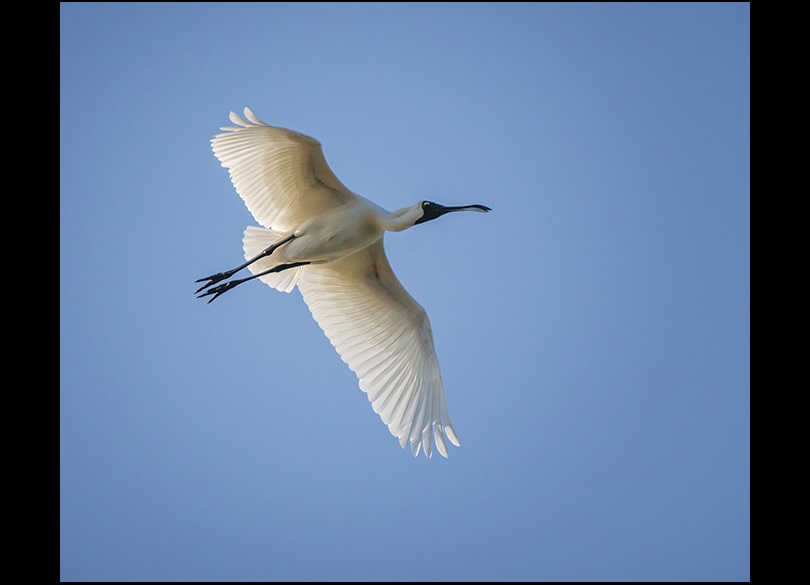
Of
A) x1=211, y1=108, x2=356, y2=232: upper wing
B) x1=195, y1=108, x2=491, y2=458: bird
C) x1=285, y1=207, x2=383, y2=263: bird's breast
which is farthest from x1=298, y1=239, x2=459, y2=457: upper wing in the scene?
x1=211, y1=108, x2=356, y2=232: upper wing

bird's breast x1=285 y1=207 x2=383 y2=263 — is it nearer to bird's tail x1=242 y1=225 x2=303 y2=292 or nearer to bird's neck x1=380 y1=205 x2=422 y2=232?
bird's neck x1=380 y1=205 x2=422 y2=232

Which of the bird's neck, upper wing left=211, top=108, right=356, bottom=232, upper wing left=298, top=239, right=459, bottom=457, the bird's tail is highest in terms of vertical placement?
upper wing left=211, top=108, right=356, bottom=232

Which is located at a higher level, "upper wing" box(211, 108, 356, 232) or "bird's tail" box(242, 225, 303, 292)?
"upper wing" box(211, 108, 356, 232)

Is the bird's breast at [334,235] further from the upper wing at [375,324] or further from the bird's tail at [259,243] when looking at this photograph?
the upper wing at [375,324]

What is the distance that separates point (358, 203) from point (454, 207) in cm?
92

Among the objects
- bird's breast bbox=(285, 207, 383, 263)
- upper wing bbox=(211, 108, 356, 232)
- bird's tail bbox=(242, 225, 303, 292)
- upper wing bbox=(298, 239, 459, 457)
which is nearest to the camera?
upper wing bbox=(211, 108, 356, 232)

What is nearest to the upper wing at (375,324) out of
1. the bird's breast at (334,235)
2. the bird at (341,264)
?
the bird at (341,264)

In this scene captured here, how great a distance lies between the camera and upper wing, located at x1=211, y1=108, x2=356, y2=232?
10000 mm

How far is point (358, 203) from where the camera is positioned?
10.3 m

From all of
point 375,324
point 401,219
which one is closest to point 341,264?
point 375,324
